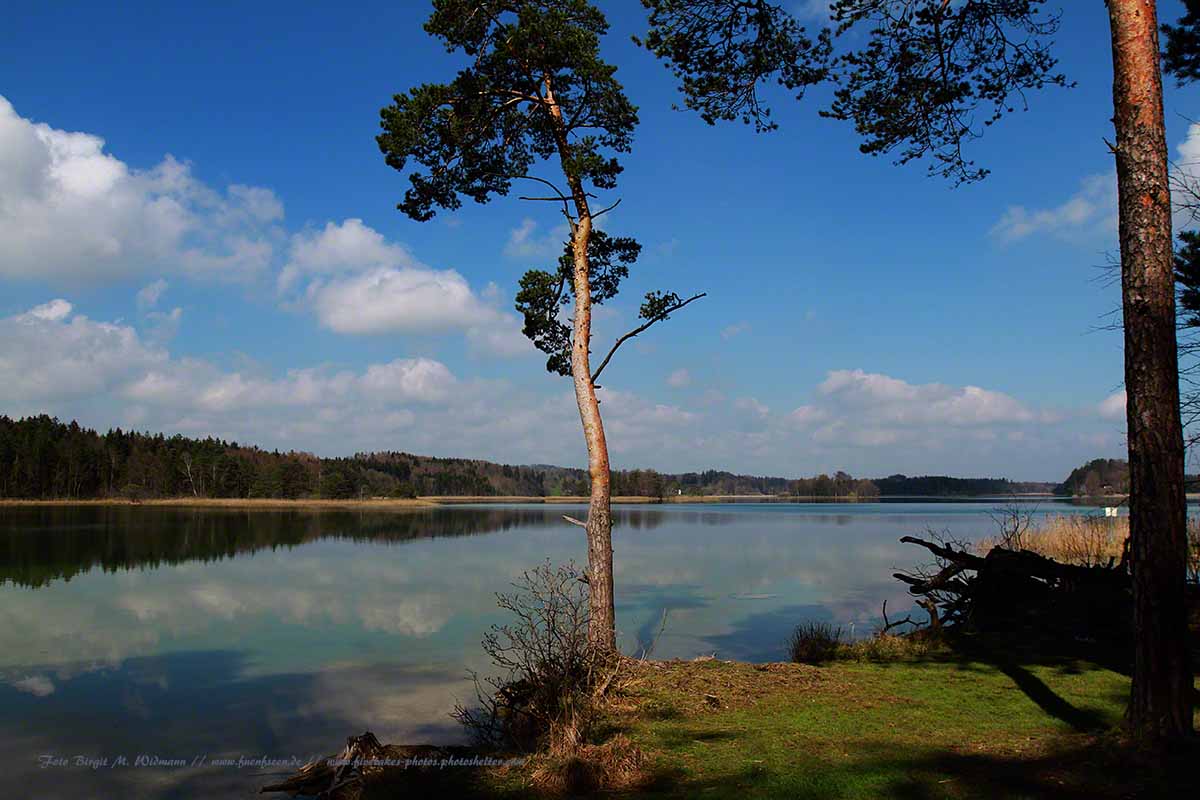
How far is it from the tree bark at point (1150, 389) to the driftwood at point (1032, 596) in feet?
17.5

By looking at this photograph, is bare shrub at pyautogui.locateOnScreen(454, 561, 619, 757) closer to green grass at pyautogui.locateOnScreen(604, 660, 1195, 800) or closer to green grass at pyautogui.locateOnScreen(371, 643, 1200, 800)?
green grass at pyautogui.locateOnScreen(371, 643, 1200, 800)

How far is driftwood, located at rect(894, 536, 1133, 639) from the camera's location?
9.88 meters

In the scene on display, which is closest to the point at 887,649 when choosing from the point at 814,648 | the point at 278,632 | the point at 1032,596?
the point at 814,648

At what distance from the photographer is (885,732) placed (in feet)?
19.8

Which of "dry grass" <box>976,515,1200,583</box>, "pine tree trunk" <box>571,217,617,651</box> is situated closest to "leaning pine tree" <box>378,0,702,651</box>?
"pine tree trunk" <box>571,217,617,651</box>

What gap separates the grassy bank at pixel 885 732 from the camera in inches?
187

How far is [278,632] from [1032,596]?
12.6 m

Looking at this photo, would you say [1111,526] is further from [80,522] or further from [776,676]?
[80,522]

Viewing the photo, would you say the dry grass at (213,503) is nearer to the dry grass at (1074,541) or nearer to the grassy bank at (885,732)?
the dry grass at (1074,541)

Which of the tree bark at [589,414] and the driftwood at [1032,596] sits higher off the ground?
the tree bark at [589,414]

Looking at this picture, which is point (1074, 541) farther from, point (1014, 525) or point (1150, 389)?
point (1150, 389)

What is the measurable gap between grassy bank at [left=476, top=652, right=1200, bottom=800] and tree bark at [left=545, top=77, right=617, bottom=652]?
106cm

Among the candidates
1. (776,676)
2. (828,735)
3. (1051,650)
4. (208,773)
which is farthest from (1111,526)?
(208,773)

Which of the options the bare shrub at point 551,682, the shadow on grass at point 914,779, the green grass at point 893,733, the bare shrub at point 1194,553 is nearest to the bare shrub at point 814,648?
the green grass at point 893,733
